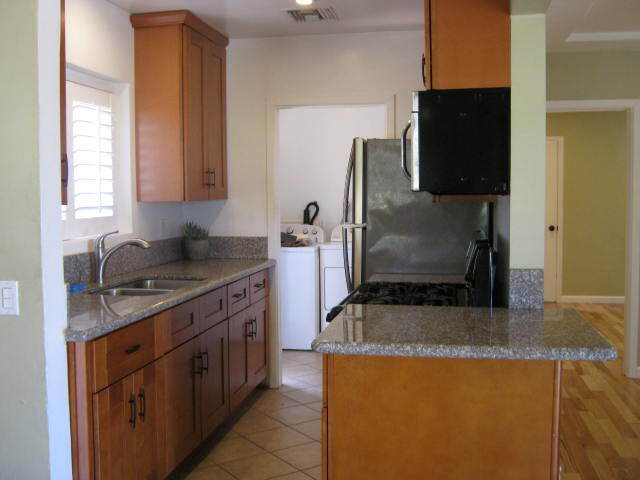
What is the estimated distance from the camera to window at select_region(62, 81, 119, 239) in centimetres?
333

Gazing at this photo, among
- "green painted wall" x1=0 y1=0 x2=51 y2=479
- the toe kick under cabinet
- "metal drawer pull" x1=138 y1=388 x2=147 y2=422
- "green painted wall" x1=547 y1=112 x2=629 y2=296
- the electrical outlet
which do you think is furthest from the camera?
"green painted wall" x1=547 y1=112 x2=629 y2=296

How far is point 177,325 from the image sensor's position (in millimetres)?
2918

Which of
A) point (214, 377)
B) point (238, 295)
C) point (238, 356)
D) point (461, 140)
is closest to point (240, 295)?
point (238, 295)

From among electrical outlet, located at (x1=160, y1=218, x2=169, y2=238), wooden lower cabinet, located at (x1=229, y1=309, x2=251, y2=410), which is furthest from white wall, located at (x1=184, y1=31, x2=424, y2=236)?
wooden lower cabinet, located at (x1=229, y1=309, x2=251, y2=410)

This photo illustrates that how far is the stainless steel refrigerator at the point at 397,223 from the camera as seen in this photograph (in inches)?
151

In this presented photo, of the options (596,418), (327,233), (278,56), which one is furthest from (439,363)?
(327,233)

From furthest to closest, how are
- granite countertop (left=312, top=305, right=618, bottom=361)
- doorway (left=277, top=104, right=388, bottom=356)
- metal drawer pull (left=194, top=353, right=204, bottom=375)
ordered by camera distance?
doorway (left=277, top=104, right=388, bottom=356), metal drawer pull (left=194, top=353, right=204, bottom=375), granite countertop (left=312, top=305, right=618, bottom=361)

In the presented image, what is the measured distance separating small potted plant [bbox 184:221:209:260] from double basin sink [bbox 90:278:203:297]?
782 millimetres

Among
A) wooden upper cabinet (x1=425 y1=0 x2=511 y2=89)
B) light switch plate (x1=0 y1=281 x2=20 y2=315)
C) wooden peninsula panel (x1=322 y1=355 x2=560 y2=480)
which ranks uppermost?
wooden upper cabinet (x1=425 y1=0 x2=511 y2=89)

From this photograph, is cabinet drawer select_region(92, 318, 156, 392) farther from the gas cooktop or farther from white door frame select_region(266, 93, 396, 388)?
white door frame select_region(266, 93, 396, 388)

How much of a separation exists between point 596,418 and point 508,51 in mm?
2548

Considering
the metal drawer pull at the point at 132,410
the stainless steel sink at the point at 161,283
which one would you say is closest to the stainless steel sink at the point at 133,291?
the stainless steel sink at the point at 161,283

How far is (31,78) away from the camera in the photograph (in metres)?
1.96

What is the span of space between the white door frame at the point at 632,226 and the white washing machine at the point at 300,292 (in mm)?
2127
